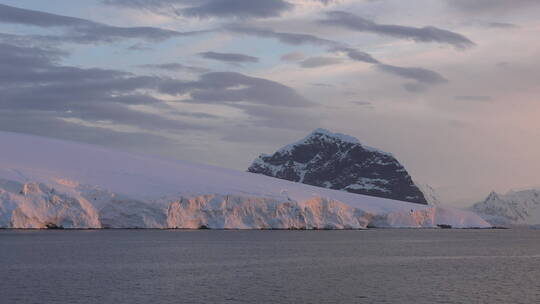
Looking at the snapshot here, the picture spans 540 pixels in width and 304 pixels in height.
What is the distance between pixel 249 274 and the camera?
4447 centimetres

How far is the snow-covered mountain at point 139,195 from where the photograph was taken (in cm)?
7406

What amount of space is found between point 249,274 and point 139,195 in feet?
128

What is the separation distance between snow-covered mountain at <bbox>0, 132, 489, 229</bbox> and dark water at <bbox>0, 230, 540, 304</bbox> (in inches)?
254

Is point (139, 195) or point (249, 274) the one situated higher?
point (139, 195)

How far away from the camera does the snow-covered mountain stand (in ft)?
243

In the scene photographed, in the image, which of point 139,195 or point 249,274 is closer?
point 249,274

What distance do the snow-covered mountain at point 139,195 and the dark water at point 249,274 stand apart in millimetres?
6455

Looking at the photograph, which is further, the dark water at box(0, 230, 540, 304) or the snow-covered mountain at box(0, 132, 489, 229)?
the snow-covered mountain at box(0, 132, 489, 229)

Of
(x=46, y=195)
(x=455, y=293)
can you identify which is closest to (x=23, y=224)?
(x=46, y=195)

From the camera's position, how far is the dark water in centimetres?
3475

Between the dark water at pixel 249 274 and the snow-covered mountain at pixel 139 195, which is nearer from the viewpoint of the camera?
the dark water at pixel 249 274

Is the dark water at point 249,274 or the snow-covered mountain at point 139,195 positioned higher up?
the snow-covered mountain at point 139,195

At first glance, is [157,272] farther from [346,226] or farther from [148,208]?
[346,226]

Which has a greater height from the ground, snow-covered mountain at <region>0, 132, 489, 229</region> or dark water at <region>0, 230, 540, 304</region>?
snow-covered mountain at <region>0, 132, 489, 229</region>
